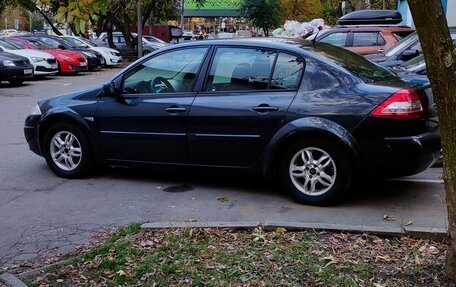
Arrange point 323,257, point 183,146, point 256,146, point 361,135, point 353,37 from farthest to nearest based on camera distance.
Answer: point 353,37 → point 183,146 → point 256,146 → point 361,135 → point 323,257

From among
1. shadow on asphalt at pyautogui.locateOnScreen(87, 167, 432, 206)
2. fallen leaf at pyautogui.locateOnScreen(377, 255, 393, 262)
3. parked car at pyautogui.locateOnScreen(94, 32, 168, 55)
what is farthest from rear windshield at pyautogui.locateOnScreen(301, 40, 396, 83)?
parked car at pyautogui.locateOnScreen(94, 32, 168, 55)

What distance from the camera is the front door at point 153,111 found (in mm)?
5984

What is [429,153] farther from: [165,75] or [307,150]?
[165,75]

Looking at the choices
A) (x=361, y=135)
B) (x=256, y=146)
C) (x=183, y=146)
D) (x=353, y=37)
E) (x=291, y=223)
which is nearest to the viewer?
(x=291, y=223)

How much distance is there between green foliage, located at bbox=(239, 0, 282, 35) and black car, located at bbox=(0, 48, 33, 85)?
2069cm

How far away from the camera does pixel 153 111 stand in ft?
19.9

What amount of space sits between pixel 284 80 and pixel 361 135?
0.99 meters

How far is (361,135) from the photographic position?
514 centimetres

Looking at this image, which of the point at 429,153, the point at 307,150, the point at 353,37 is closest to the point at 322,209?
the point at 307,150

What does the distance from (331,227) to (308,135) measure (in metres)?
1.15

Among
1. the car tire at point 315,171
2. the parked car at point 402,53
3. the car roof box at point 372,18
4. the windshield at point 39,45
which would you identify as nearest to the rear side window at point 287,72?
the car tire at point 315,171

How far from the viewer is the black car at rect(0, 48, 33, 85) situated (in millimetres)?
17859

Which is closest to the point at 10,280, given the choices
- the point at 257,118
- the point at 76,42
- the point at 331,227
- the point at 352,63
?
the point at 331,227

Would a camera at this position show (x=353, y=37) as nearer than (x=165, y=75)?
No
